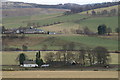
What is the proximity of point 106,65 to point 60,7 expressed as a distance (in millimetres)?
22077

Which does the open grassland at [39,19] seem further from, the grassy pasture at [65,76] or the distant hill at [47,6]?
the grassy pasture at [65,76]

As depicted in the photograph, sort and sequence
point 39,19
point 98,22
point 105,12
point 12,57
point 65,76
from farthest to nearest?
1. point 105,12
2. point 39,19
3. point 98,22
4. point 12,57
5. point 65,76

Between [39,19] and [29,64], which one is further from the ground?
[39,19]

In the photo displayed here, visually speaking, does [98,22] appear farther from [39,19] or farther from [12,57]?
[12,57]

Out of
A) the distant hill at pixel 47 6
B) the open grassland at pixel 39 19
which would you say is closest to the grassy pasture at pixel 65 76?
the distant hill at pixel 47 6

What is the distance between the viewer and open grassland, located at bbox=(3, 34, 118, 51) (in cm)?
2185

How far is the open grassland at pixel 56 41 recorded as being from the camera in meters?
21.9

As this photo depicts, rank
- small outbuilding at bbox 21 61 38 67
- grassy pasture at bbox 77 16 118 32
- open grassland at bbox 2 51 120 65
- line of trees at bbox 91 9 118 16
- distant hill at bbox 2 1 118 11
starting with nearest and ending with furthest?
small outbuilding at bbox 21 61 38 67, open grassland at bbox 2 51 120 65, grassy pasture at bbox 77 16 118 32, distant hill at bbox 2 1 118 11, line of trees at bbox 91 9 118 16

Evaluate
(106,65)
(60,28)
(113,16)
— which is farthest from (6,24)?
(106,65)

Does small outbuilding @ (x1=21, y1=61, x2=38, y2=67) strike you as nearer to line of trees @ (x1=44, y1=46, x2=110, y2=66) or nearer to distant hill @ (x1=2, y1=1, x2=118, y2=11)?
line of trees @ (x1=44, y1=46, x2=110, y2=66)

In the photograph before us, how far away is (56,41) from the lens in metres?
23.8

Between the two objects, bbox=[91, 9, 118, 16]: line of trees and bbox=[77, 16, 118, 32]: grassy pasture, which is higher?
bbox=[91, 9, 118, 16]: line of trees

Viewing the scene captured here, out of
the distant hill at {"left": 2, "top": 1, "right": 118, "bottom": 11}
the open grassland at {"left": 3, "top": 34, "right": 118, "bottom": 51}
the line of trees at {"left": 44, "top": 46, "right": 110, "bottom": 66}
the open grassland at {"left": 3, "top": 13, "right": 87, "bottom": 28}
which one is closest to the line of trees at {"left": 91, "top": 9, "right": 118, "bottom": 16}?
the distant hill at {"left": 2, "top": 1, "right": 118, "bottom": 11}

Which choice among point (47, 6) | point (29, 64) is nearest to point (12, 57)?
point (29, 64)
